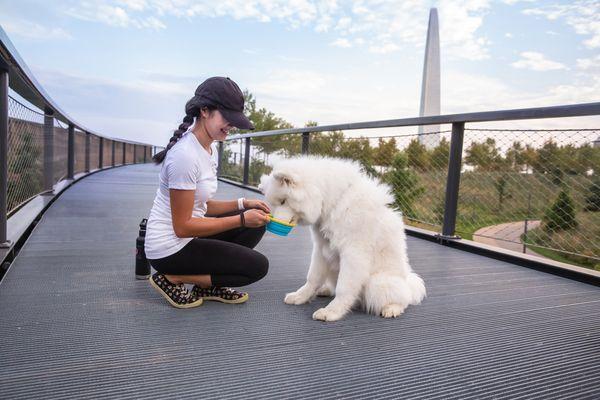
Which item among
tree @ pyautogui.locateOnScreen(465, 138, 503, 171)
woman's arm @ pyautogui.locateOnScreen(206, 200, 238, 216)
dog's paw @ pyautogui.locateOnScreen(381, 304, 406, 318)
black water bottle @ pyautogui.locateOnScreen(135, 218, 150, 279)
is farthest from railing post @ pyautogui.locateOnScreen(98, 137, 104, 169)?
dog's paw @ pyautogui.locateOnScreen(381, 304, 406, 318)

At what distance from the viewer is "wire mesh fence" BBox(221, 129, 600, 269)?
4.61 m

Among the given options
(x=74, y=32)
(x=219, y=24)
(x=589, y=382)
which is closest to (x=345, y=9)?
(x=219, y=24)

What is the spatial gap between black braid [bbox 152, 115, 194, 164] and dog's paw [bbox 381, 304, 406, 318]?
128 cm

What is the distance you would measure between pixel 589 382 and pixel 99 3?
29.9 feet

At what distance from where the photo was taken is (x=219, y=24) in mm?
9797

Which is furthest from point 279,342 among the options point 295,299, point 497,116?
point 497,116

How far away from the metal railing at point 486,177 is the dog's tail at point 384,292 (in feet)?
6.40

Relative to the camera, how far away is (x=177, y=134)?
1.93 m

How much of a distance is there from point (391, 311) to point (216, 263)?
89 cm

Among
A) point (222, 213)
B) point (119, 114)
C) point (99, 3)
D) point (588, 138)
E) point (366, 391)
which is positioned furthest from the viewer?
point (119, 114)

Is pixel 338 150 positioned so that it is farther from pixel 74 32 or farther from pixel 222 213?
pixel 74 32

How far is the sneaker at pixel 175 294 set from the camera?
6.31 ft

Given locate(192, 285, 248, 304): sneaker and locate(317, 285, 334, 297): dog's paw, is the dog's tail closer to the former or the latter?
locate(317, 285, 334, 297): dog's paw

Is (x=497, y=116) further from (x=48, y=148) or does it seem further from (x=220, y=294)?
(x=48, y=148)
